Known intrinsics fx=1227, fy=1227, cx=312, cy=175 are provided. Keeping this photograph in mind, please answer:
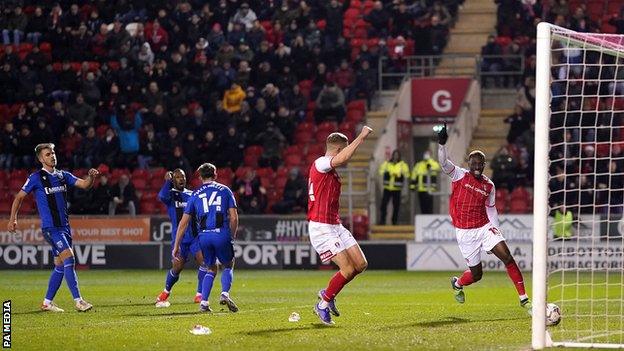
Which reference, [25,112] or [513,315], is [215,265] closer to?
[513,315]

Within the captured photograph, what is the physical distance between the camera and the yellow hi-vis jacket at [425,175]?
28.1 m

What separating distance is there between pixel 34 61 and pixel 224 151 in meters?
6.67

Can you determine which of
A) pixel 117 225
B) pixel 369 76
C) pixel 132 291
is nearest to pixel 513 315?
pixel 132 291

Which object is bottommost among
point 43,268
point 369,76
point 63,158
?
point 43,268

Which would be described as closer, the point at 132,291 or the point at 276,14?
the point at 132,291

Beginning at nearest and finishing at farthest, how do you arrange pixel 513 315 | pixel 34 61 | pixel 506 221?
pixel 513 315, pixel 506 221, pixel 34 61

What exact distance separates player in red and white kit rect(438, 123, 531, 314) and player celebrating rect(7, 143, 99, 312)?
4.78 m

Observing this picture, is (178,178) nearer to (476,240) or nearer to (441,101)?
(476,240)

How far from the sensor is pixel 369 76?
3162cm

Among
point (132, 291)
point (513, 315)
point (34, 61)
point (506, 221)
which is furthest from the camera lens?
point (34, 61)

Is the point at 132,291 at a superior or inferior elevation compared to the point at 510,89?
inferior

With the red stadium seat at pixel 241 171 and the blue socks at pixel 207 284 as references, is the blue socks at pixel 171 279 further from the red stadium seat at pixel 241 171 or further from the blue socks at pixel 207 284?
the red stadium seat at pixel 241 171

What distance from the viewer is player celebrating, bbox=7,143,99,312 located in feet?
52.4

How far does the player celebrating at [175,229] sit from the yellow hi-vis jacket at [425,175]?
11.3m
